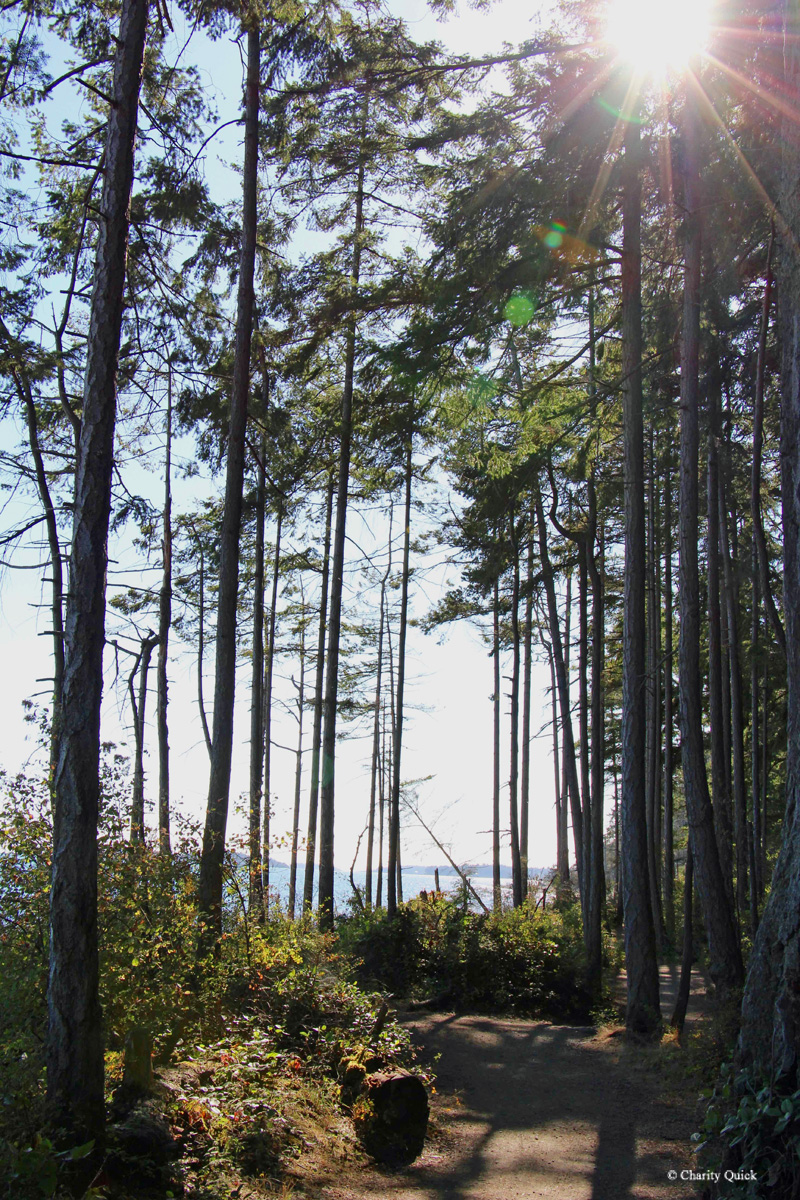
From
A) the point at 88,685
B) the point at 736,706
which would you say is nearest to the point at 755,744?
the point at 736,706

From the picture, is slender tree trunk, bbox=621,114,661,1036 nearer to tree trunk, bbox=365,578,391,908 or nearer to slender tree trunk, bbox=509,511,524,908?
slender tree trunk, bbox=509,511,524,908

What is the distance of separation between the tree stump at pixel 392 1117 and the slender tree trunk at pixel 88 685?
2.32 meters

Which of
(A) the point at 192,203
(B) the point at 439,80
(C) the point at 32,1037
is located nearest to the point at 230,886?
(C) the point at 32,1037

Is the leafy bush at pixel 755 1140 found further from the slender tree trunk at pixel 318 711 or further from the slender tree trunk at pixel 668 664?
the slender tree trunk at pixel 318 711

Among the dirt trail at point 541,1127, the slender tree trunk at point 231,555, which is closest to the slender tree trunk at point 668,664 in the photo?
the dirt trail at point 541,1127

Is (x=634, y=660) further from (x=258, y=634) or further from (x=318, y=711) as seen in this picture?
(x=318, y=711)

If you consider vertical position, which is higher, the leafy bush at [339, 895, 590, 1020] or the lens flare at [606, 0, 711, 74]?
the lens flare at [606, 0, 711, 74]

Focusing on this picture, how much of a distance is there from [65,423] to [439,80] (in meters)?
8.46

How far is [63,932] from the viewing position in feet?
14.3

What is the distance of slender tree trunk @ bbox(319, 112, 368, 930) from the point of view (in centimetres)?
1366

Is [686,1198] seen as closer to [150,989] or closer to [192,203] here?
[150,989]

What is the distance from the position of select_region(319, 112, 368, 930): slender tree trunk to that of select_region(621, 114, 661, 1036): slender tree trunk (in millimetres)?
4801

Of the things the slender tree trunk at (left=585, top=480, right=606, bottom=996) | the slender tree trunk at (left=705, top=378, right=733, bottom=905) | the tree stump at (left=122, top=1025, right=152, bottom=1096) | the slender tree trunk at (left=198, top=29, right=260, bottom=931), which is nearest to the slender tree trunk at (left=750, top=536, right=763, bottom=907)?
the slender tree trunk at (left=705, top=378, right=733, bottom=905)

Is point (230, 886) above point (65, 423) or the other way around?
the other way around
